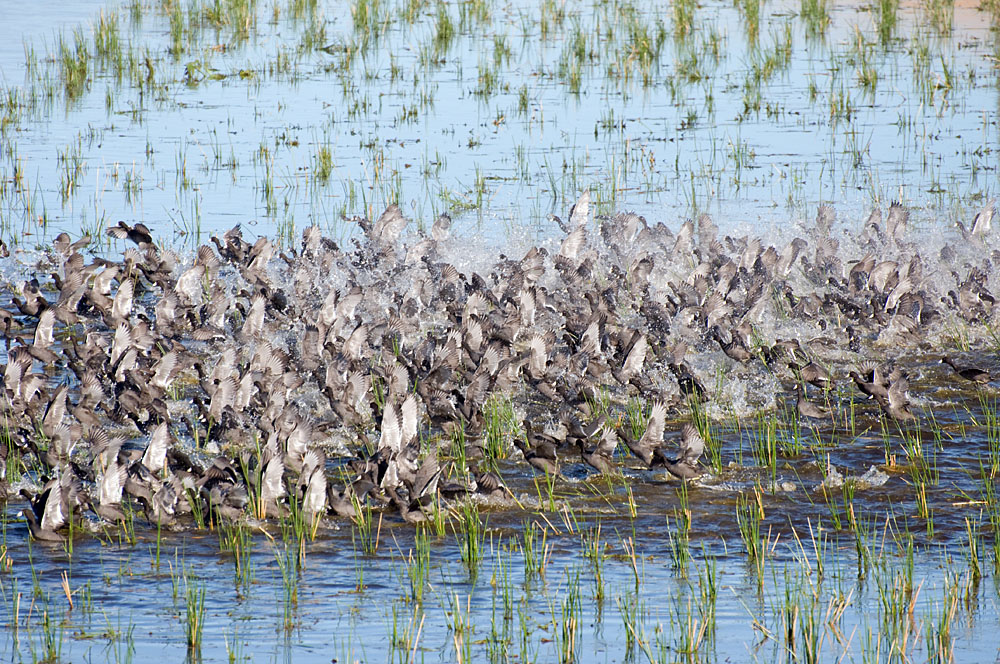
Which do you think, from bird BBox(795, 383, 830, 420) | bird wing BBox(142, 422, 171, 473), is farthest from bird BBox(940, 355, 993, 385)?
bird wing BBox(142, 422, 171, 473)

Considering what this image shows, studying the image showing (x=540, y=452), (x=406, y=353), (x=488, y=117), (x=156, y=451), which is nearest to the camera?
(x=156, y=451)

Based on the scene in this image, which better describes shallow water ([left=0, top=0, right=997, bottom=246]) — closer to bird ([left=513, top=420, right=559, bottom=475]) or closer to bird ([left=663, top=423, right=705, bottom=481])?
bird ([left=513, top=420, right=559, bottom=475])

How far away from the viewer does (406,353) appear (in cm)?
702

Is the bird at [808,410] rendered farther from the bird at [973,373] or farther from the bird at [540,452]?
the bird at [540,452]

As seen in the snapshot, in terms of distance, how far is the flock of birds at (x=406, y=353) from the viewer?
17.2ft

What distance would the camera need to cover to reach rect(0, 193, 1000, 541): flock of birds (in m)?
5.24

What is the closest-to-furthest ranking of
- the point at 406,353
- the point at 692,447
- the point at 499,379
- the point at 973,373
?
1. the point at 692,447
2. the point at 499,379
3. the point at 973,373
4. the point at 406,353

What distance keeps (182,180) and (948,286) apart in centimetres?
659

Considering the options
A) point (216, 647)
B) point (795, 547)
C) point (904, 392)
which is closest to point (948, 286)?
point (904, 392)

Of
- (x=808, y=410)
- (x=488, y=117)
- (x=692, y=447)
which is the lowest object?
(x=808, y=410)

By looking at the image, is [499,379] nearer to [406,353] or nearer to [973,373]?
[406,353]

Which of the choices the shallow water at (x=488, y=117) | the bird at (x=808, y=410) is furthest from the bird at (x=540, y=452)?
the shallow water at (x=488, y=117)

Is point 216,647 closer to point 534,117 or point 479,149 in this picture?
point 479,149

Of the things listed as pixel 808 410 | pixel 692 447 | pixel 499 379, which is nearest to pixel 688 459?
pixel 692 447
